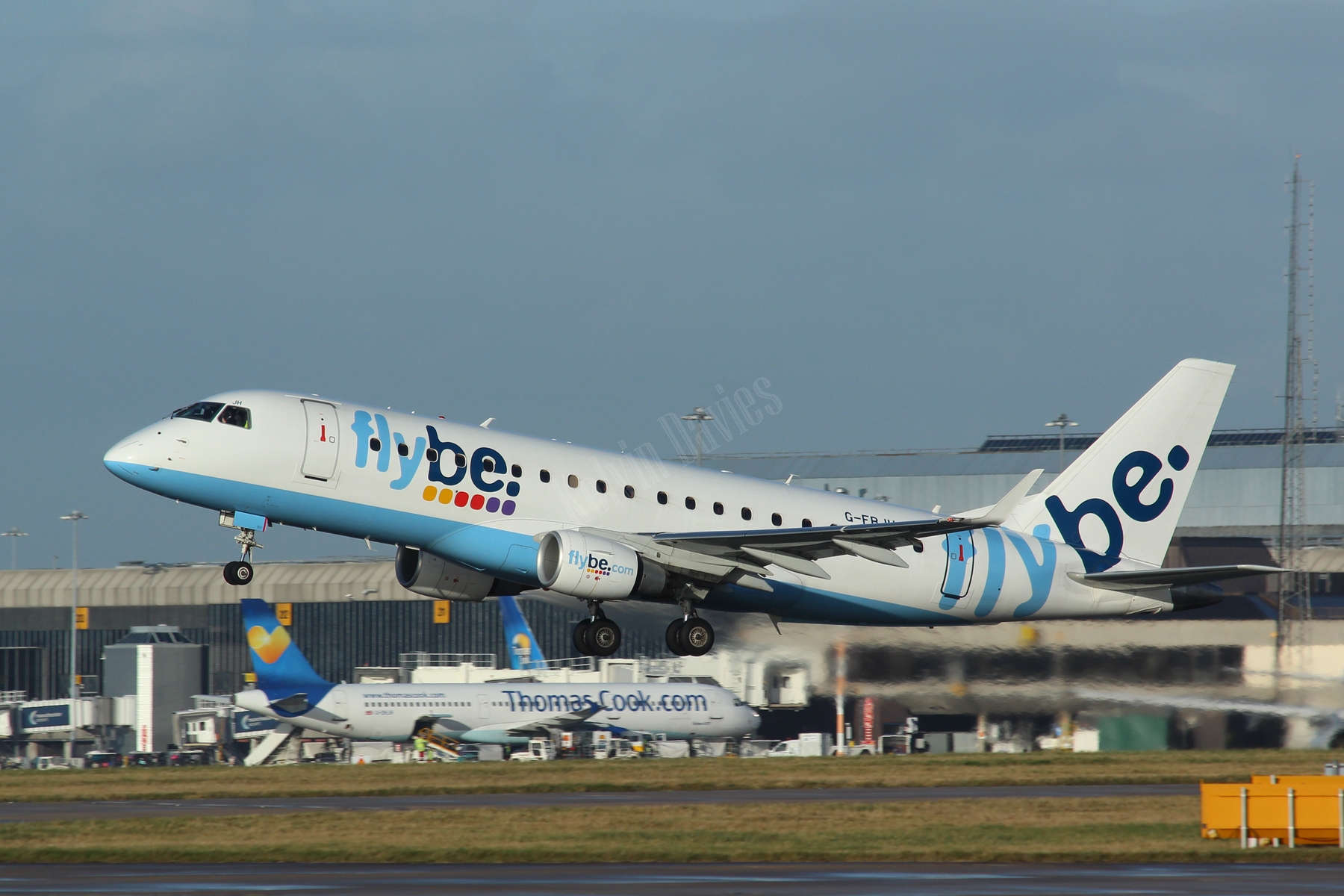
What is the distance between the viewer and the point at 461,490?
35.3 metres

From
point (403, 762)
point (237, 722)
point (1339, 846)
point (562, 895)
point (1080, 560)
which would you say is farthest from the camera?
point (237, 722)

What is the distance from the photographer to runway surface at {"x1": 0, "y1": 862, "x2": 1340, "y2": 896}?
2616cm

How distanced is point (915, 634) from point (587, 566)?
1732 cm

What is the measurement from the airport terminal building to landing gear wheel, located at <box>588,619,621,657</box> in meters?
7.41

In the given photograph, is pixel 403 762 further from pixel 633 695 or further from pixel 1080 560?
pixel 1080 560

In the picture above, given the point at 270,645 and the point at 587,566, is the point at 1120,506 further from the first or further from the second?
the point at 270,645

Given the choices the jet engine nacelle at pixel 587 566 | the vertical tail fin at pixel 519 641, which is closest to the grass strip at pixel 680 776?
the vertical tail fin at pixel 519 641

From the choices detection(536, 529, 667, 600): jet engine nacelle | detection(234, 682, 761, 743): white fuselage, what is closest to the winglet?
detection(536, 529, 667, 600): jet engine nacelle

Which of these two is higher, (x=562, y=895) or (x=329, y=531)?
(x=329, y=531)

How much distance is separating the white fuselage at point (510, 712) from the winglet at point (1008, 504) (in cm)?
2603

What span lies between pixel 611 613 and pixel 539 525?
36.4 ft

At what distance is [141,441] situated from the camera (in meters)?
34.2

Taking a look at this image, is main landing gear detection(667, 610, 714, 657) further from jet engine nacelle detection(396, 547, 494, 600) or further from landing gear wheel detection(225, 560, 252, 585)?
landing gear wheel detection(225, 560, 252, 585)

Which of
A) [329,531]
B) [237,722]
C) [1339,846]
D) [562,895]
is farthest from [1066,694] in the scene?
[237,722]
